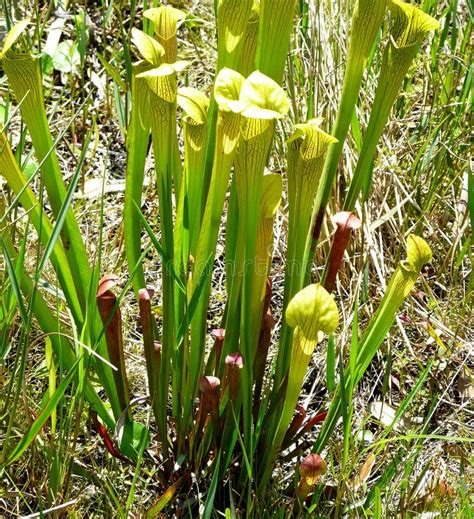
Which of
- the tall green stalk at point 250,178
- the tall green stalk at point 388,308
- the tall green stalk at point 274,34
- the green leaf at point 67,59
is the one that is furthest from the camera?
the green leaf at point 67,59

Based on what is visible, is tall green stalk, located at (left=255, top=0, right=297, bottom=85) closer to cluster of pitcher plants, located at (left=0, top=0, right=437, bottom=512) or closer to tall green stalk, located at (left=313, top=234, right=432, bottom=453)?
cluster of pitcher plants, located at (left=0, top=0, right=437, bottom=512)

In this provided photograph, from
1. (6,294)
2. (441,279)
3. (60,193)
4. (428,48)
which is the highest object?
(428,48)

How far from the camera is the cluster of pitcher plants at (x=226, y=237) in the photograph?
3.28 ft

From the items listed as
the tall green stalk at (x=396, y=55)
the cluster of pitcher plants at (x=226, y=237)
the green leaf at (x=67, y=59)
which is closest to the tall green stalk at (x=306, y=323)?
the cluster of pitcher plants at (x=226, y=237)

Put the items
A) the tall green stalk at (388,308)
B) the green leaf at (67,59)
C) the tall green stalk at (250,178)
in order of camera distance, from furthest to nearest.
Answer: the green leaf at (67,59)
the tall green stalk at (388,308)
the tall green stalk at (250,178)

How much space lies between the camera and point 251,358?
3.74 ft

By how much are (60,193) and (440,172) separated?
3.88 ft

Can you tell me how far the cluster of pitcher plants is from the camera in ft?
3.28

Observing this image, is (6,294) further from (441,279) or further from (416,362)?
(441,279)

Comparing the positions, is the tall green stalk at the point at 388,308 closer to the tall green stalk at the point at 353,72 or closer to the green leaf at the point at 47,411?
the tall green stalk at the point at 353,72

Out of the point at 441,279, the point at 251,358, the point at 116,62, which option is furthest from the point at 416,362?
the point at 116,62

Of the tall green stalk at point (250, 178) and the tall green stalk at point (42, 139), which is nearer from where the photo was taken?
the tall green stalk at point (250, 178)

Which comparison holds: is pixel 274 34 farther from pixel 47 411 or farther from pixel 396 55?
pixel 47 411

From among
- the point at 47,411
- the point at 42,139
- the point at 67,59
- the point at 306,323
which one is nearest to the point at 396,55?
the point at 306,323
